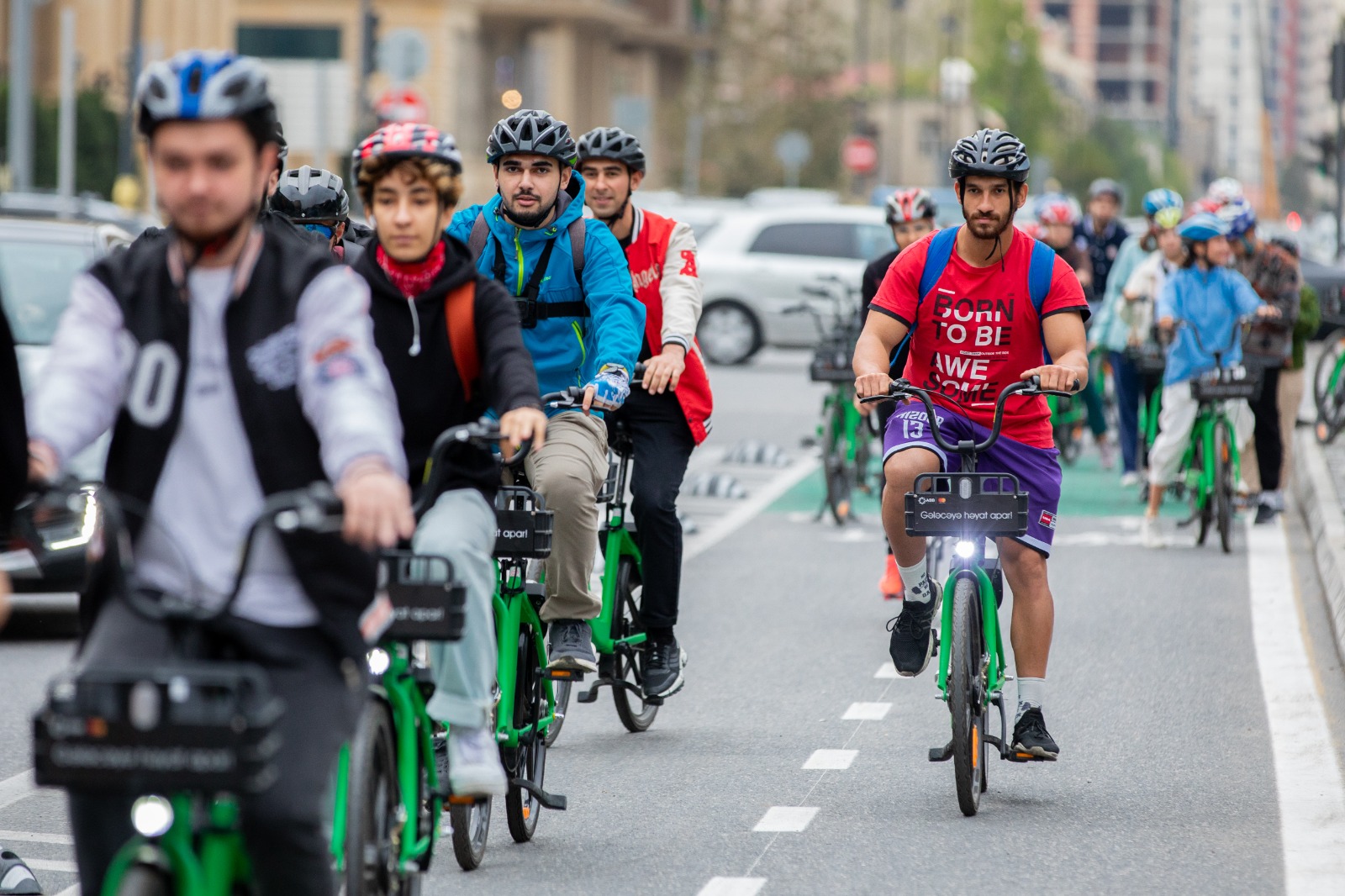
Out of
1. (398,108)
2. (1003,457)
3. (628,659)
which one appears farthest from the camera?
(398,108)

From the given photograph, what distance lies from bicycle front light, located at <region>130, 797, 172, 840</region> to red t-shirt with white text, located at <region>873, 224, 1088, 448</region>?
3828mm

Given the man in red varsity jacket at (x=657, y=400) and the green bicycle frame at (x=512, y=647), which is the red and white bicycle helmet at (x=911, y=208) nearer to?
the man in red varsity jacket at (x=657, y=400)

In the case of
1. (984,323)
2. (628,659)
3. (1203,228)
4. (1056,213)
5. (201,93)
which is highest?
(1056,213)

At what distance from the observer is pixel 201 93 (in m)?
3.66

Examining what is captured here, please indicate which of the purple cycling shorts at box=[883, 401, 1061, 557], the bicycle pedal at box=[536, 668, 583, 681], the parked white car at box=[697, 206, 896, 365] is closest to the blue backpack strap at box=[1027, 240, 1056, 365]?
the purple cycling shorts at box=[883, 401, 1061, 557]

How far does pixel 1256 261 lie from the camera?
14.4m

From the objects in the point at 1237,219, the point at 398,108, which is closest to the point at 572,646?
the point at 1237,219

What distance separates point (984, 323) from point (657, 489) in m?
1.29

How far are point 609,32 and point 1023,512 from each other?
57.8m

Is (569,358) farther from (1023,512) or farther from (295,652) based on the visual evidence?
(295,652)

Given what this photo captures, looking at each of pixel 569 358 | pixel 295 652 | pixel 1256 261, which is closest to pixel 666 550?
pixel 569 358

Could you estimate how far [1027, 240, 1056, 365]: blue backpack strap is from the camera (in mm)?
6957

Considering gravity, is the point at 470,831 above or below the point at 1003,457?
below

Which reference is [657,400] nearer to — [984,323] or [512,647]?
[984,323]
